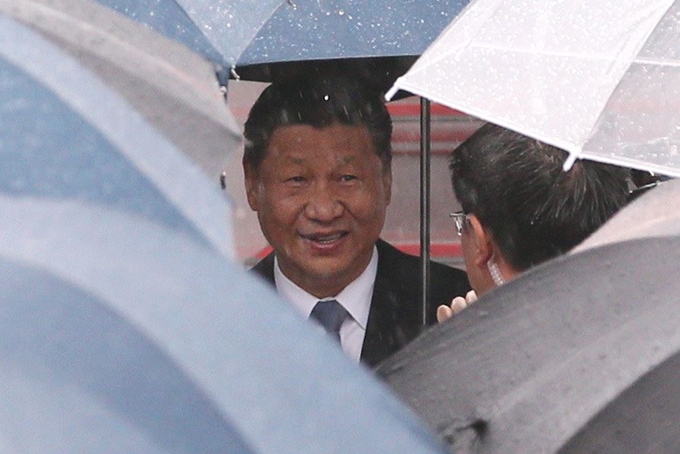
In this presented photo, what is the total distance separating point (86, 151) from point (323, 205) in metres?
2.52

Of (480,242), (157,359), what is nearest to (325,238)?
(480,242)

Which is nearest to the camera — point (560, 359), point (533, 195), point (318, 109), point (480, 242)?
point (560, 359)

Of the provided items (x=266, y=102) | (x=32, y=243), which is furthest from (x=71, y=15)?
(x=266, y=102)

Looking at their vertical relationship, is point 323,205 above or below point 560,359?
below

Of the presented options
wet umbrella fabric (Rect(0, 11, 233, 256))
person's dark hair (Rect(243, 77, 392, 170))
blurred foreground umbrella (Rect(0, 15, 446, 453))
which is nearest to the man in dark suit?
person's dark hair (Rect(243, 77, 392, 170))

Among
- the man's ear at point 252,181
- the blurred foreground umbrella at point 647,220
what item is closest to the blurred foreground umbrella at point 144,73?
the blurred foreground umbrella at point 647,220

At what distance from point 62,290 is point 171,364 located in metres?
0.11

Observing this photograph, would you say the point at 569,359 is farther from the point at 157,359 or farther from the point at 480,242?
the point at 480,242

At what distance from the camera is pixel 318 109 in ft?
12.7

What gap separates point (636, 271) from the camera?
6.20 feet

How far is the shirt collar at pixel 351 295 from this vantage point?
12.9ft

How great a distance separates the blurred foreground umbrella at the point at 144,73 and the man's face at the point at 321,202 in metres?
1.94

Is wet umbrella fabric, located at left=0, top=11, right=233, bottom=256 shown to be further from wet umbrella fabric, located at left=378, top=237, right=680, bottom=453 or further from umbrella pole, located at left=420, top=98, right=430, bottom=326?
umbrella pole, located at left=420, top=98, right=430, bottom=326

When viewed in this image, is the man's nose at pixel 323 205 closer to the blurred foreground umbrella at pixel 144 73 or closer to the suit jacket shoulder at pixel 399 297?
the suit jacket shoulder at pixel 399 297
